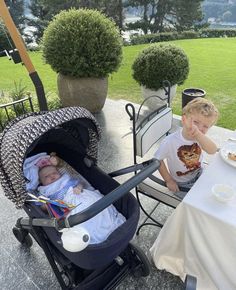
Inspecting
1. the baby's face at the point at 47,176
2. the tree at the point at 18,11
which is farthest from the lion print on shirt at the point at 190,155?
the tree at the point at 18,11

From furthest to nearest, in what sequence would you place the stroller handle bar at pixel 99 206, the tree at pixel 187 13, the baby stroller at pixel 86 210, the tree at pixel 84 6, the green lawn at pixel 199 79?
the tree at pixel 187 13 < the tree at pixel 84 6 < the green lawn at pixel 199 79 < the baby stroller at pixel 86 210 < the stroller handle bar at pixel 99 206

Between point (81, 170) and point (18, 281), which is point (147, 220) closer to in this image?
point (81, 170)

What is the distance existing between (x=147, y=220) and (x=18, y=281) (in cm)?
114

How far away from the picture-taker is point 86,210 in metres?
1.22

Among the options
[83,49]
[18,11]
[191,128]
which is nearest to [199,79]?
[83,49]

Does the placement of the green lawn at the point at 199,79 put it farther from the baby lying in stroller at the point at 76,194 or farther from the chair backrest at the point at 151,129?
the baby lying in stroller at the point at 76,194

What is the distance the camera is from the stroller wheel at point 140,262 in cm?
189

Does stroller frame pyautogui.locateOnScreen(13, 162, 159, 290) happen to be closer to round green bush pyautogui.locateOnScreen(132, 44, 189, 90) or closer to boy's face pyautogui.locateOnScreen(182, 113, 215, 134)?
boy's face pyautogui.locateOnScreen(182, 113, 215, 134)

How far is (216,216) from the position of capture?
4.39ft

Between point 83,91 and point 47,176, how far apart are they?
8.44ft

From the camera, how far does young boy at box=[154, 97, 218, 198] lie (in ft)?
6.00

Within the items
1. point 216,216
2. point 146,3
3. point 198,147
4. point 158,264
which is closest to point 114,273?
point 158,264

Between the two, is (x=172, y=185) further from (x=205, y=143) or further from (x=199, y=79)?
(x=199, y=79)

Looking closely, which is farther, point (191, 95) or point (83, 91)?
point (83, 91)
